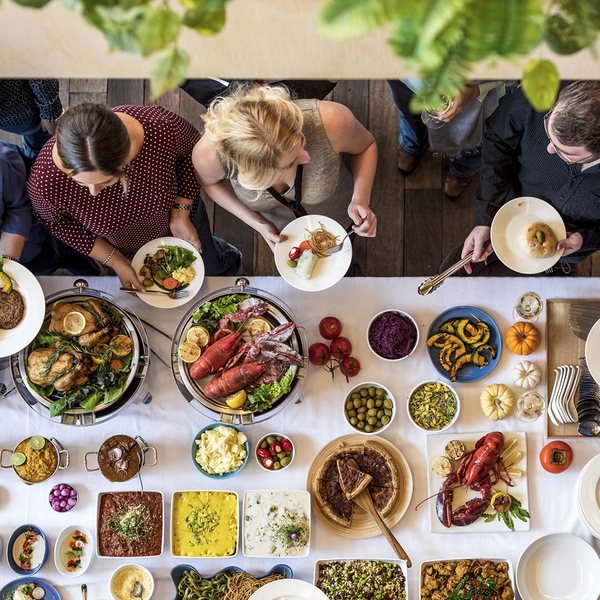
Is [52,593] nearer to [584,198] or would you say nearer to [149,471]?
Result: [149,471]

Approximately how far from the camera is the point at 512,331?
198cm

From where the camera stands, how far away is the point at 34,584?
6.33 ft

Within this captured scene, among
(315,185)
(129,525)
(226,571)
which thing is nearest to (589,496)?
(226,571)

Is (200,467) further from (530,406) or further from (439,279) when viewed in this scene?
(530,406)

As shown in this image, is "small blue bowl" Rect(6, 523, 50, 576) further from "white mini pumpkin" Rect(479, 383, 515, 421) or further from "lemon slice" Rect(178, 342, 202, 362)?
"white mini pumpkin" Rect(479, 383, 515, 421)

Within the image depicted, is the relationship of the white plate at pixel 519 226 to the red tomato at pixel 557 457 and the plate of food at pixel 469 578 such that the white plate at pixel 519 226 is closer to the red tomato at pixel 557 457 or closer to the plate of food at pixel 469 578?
the red tomato at pixel 557 457

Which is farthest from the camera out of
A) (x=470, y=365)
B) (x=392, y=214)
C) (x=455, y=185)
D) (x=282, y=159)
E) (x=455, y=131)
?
(x=392, y=214)

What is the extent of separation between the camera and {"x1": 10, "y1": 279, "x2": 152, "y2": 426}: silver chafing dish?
1.81 meters

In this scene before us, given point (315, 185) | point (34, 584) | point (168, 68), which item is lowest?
point (34, 584)

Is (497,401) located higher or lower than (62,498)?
higher

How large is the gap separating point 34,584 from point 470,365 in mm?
1663

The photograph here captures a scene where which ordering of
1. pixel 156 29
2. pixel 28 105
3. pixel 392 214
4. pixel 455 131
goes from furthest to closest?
pixel 392 214, pixel 455 131, pixel 28 105, pixel 156 29

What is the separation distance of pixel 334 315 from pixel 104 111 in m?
1.00

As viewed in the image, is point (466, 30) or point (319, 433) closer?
point (466, 30)
